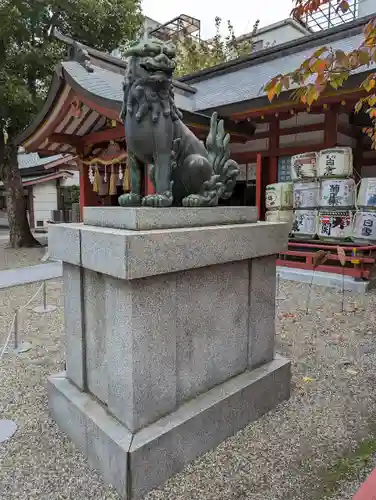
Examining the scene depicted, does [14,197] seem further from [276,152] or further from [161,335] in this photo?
[161,335]

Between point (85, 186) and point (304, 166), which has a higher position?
point (304, 166)

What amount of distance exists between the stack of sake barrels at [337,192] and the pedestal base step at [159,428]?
4.05 m

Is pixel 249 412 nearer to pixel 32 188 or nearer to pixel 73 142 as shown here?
pixel 73 142

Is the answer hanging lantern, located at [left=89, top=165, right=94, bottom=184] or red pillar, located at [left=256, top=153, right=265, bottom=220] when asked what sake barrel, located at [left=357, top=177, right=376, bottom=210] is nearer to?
red pillar, located at [left=256, top=153, right=265, bottom=220]

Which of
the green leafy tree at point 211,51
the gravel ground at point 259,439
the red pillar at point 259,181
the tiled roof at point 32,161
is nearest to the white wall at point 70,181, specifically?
the tiled roof at point 32,161

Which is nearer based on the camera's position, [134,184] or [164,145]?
[164,145]

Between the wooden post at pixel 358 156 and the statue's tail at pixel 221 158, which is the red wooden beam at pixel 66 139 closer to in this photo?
the wooden post at pixel 358 156

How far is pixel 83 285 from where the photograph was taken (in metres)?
2.21

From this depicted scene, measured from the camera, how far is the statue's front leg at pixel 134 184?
2.32m

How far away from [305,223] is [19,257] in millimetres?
7079

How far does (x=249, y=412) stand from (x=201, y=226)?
1291mm

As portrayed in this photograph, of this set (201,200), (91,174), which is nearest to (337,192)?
(201,200)

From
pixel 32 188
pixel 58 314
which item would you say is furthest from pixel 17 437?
pixel 32 188

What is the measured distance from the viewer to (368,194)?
572 cm
